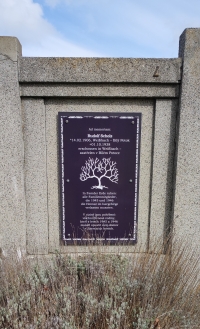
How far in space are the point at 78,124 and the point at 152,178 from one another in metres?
1.15

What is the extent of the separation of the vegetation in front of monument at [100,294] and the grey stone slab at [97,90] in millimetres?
1860

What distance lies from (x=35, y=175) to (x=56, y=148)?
0.43m

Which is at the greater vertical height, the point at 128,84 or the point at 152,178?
the point at 128,84

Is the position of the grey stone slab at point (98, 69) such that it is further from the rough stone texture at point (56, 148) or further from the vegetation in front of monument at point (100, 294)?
the vegetation in front of monument at point (100, 294)

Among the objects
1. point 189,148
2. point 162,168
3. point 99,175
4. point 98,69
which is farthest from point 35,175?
point 189,148

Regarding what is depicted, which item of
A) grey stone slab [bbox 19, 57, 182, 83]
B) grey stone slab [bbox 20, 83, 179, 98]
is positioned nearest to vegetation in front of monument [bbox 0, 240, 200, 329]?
grey stone slab [bbox 20, 83, 179, 98]

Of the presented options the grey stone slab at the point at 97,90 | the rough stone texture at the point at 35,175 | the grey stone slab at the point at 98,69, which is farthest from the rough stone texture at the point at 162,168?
the rough stone texture at the point at 35,175

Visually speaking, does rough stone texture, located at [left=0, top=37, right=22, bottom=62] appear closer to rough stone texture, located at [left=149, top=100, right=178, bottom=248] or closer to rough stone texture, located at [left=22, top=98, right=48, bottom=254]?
rough stone texture, located at [left=22, top=98, right=48, bottom=254]

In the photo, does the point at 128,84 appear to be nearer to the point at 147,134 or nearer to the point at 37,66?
the point at 147,134

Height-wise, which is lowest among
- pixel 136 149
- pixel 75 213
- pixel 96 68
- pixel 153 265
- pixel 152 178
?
pixel 153 265

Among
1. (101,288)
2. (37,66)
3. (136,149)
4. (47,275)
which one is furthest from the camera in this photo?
(136,149)

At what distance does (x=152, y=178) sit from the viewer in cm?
277

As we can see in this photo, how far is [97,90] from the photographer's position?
261 centimetres

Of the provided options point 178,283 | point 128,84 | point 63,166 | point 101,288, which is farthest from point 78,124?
point 178,283
